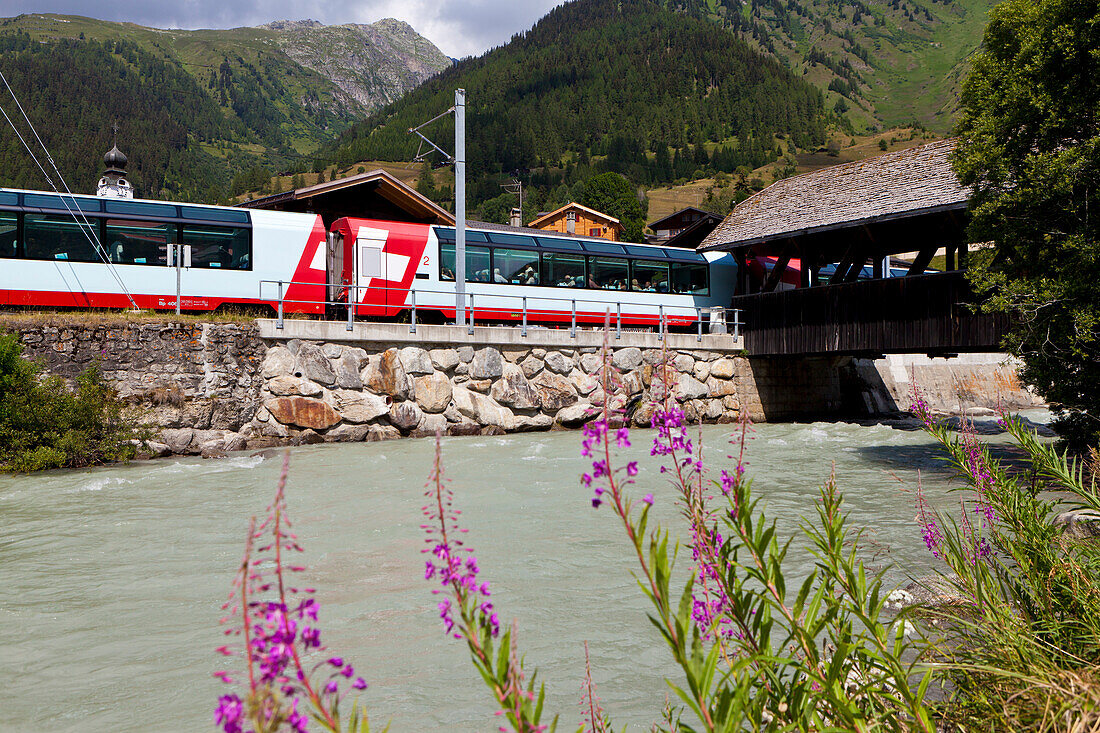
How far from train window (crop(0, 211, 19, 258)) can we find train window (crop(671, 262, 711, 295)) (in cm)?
1839

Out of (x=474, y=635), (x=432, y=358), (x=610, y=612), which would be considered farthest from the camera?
(x=432, y=358)

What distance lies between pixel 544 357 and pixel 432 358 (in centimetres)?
325

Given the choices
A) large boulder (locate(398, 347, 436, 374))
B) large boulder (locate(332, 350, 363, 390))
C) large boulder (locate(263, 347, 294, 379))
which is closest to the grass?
large boulder (locate(263, 347, 294, 379))

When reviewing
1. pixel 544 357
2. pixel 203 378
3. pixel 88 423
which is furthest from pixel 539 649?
pixel 544 357

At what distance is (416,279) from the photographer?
2098cm

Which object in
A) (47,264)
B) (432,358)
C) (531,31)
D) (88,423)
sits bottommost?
(88,423)

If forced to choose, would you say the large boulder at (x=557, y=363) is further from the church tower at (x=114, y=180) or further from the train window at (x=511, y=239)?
the church tower at (x=114, y=180)

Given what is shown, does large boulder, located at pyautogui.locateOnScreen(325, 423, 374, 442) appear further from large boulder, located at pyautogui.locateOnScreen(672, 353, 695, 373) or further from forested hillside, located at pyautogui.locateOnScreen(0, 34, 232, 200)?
forested hillside, located at pyautogui.locateOnScreen(0, 34, 232, 200)

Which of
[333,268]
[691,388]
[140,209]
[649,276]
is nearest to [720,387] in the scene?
[691,388]

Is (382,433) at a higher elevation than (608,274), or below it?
below

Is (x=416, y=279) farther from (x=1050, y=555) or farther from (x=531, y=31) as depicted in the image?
(x=531, y=31)

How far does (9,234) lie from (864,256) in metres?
22.9

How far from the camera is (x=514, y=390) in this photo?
1944 cm

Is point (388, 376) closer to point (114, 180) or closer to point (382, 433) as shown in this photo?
point (382, 433)
